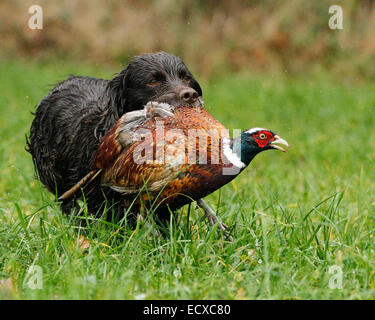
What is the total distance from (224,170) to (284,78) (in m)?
7.80

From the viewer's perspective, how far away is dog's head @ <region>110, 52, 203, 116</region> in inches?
137

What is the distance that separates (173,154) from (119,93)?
2.95ft

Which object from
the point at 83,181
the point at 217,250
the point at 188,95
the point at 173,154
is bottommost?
the point at 217,250

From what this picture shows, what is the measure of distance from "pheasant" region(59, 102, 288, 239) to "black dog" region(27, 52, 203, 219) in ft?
0.74

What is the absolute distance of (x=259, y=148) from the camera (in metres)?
3.03

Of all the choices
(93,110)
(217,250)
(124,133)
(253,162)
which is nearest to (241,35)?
(253,162)

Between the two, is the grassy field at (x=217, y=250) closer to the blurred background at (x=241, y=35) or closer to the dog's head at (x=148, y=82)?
the dog's head at (x=148, y=82)

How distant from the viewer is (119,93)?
368cm

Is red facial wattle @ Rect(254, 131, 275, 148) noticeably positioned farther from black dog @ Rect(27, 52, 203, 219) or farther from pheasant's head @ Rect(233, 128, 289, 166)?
black dog @ Rect(27, 52, 203, 219)

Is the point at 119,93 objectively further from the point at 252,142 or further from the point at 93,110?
the point at 252,142

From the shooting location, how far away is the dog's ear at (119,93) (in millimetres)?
3641

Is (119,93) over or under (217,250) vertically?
over
